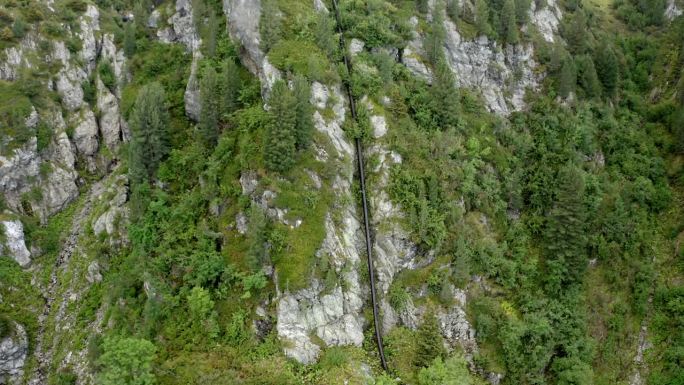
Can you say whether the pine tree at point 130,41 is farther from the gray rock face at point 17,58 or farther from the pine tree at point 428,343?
the pine tree at point 428,343

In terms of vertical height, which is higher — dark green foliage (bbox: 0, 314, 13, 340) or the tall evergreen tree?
the tall evergreen tree

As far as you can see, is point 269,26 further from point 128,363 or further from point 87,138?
point 87,138

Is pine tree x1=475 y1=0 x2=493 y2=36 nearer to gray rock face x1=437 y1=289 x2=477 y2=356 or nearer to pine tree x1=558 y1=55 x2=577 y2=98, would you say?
pine tree x1=558 y1=55 x2=577 y2=98

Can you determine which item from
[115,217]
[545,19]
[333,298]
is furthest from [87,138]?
[545,19]

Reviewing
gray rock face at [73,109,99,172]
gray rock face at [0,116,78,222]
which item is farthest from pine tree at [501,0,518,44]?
gray rock face at [0,116,78,222]

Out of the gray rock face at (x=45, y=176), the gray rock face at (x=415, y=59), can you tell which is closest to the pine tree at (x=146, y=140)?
the gray rock face at (x=45, y=176)
